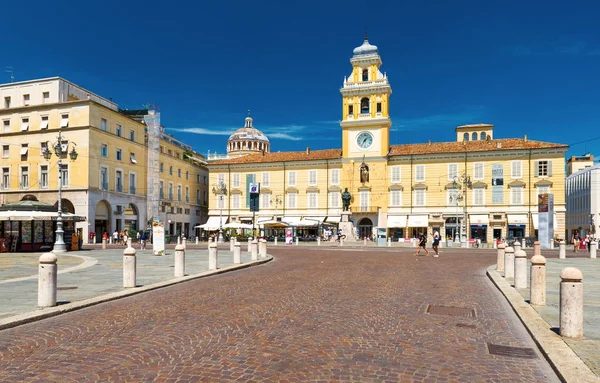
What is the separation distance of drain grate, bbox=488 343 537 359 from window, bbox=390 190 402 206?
159 feet

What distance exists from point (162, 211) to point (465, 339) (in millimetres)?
51969

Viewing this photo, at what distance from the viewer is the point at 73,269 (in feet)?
51.6

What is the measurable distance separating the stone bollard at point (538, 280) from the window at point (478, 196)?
146ft

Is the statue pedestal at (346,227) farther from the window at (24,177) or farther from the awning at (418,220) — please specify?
the window at (24,177)

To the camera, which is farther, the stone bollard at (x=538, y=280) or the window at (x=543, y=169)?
the window at (x=543, y=169)

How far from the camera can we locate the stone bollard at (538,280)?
29.0 ft

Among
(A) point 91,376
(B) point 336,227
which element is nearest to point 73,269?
(A) point 91,376

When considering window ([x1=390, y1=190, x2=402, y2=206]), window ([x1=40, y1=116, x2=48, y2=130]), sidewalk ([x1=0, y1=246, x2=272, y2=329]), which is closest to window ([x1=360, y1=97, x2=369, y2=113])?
window ([x1=390, y1=190, x2=402, y2=206])

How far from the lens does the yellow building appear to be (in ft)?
162

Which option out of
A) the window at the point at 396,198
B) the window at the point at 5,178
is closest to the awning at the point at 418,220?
the window at the point at 396,198

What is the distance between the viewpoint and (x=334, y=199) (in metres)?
56.3

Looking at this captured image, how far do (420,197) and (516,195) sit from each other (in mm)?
9826

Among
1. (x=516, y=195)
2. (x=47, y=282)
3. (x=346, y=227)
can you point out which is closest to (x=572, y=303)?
(x=47, y=282)

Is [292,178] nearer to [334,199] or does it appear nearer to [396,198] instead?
[334,199]
